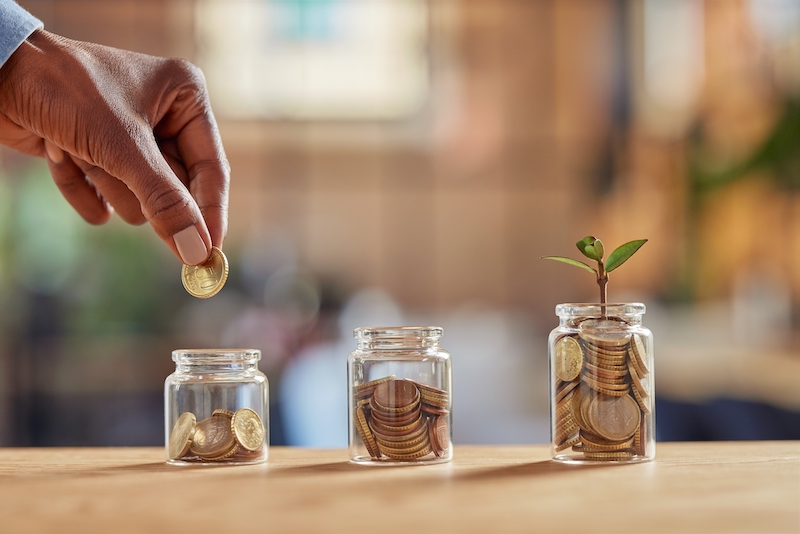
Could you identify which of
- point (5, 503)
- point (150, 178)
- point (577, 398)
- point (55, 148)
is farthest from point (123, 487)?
point (55, 148)

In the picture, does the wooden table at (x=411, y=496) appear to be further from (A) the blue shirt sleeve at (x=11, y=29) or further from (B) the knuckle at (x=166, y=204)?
(A) the blue shirt sleeve at (x=11, y=29)

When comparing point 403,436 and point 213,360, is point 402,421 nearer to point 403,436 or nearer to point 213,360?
point 403,436

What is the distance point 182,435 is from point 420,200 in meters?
7.74

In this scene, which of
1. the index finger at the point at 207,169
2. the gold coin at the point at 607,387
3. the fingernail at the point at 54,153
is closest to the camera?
the gold coin at the point at 607,387

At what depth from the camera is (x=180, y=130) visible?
4.39 ft

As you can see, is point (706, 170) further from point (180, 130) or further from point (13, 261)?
point (180, 130)

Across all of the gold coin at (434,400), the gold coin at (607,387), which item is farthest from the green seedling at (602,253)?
the gold coin at (434,400)

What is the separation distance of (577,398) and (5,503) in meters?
0.62

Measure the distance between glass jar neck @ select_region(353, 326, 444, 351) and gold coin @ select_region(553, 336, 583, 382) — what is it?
15 centimetres

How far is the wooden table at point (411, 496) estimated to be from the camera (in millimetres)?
755

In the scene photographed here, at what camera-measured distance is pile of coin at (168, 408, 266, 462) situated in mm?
1150

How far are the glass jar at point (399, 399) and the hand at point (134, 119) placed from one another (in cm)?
26

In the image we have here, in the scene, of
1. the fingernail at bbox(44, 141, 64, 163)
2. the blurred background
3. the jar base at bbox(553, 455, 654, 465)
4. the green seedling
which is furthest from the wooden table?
the blurred background

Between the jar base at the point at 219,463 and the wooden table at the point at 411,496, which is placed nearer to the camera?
the wooden table at the point at 411,496
